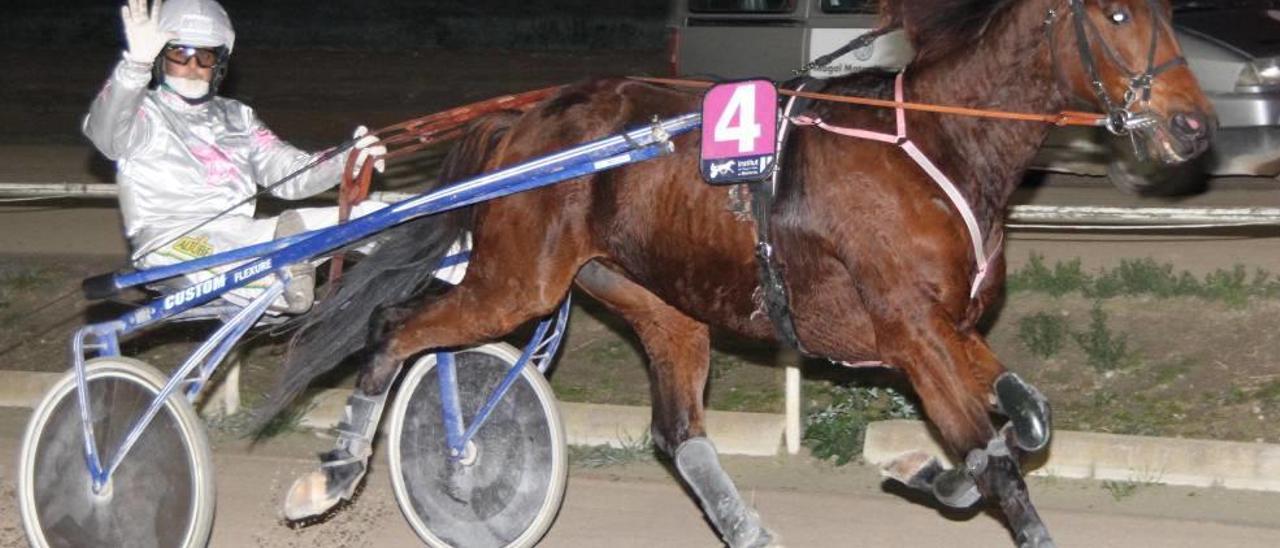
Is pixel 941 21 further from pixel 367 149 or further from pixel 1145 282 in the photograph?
pixel 1145 282

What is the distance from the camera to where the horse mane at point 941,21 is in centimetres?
450

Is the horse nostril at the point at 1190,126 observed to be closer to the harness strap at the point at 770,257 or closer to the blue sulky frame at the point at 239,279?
the harness strap at the point at 770,257

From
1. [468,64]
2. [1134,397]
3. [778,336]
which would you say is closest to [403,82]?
[468,64]

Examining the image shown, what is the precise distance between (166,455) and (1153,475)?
11.1 ft

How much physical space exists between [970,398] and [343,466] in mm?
2053

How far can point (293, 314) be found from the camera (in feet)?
17.9

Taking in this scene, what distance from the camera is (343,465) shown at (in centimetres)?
521

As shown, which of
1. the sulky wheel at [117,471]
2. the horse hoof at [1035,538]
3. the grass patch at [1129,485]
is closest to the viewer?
the horse hoof at [1035,538]

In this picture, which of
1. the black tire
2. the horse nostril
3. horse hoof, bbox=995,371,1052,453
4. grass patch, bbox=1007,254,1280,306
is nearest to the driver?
horse hoof, bbox=995,371,1052,453

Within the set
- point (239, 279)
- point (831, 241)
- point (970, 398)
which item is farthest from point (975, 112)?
point (239, 279)

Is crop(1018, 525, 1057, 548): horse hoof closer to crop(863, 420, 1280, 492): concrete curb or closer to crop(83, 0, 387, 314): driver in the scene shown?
crop(863, 420, 1280, 492): concrete curb

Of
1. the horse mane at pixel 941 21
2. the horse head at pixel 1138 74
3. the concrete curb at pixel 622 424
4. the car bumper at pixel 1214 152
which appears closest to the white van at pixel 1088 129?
the car bumper at pixel 1214 152

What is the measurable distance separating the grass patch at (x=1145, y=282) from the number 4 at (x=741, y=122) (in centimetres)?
310

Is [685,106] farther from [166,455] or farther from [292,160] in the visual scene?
[166,455]
